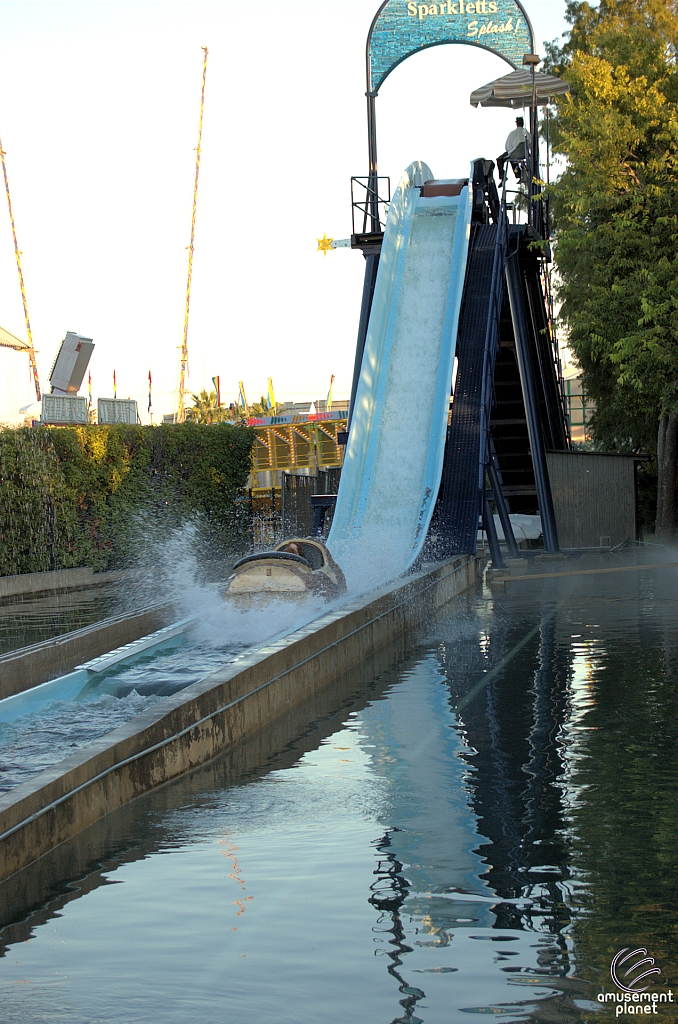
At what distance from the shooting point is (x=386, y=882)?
477 cm

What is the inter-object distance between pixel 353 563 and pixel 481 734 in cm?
827

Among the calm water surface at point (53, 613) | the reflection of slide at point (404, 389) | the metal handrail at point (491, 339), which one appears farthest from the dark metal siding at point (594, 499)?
the calm water surface at point (53, 613)

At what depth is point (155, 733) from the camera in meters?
6.44

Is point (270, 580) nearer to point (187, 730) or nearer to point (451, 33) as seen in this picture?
point (187, 730)

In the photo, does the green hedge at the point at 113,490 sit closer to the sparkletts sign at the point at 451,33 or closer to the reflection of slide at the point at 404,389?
the reflection of slide at the point at 404,389

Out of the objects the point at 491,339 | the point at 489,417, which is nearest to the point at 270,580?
the point at 489,417

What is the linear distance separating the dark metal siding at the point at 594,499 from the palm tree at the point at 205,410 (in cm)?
5355

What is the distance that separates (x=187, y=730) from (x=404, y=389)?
Result: 42.8 feet

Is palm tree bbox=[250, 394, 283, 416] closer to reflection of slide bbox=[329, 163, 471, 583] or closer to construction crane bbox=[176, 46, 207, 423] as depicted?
construction crane bbox=[176, 46, 207, 423]

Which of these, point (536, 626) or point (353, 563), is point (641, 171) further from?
point (536, 626)

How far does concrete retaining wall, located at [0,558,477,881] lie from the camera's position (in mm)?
5113

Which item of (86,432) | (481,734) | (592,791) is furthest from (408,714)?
(86,432)

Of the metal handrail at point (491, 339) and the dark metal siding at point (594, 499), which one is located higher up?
the metal handrail at point (491, 339)

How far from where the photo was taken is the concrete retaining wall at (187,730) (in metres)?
5.11
